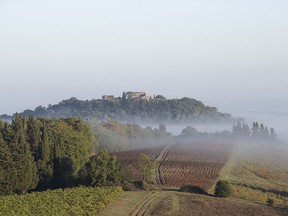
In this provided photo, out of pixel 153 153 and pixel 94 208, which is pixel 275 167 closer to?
pixel 153 153

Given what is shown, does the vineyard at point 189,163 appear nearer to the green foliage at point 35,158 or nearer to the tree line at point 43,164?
the tree line at point 43,164

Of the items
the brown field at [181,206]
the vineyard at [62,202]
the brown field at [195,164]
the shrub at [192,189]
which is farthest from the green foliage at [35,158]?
the shrub at [192,189]

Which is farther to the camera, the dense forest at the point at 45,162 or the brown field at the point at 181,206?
the dense forest at the point at 45,162

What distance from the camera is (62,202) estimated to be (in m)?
54.5

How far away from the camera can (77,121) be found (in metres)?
121

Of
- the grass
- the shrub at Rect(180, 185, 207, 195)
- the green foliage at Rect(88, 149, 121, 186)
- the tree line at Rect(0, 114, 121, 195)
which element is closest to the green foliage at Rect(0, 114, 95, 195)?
the tree line at Rect(0, 114, 121, 195)

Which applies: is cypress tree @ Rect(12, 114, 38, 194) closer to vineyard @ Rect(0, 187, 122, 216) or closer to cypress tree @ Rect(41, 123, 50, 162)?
cypress tree @ Rect(41, 123, 50, 162)

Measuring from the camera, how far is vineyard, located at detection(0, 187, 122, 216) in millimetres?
50106

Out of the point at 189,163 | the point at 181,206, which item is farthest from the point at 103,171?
the point at 189,163

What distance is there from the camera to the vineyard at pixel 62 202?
1973 inches

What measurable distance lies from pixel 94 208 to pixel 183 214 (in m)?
9.78

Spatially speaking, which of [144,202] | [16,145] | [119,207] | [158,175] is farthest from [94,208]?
[158,175]

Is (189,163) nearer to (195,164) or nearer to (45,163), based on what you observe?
(195,164)

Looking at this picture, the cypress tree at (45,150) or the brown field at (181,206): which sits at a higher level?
the cypress tree at (45,150)
